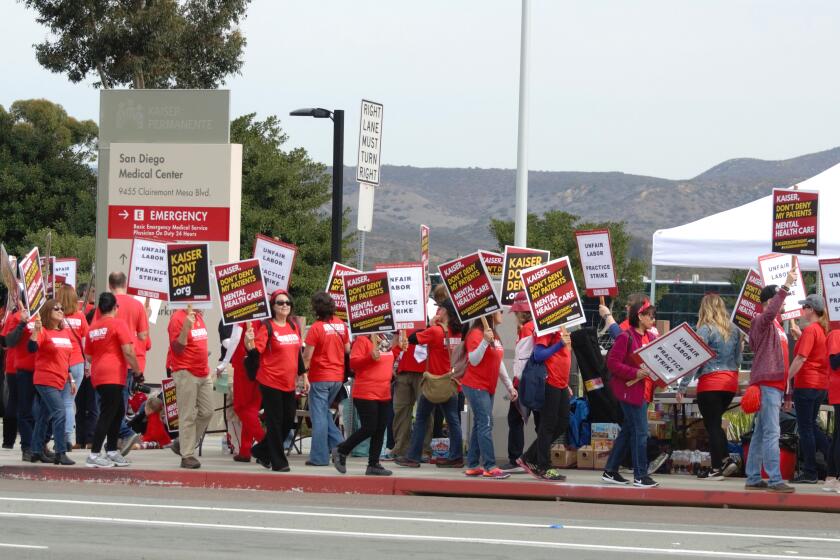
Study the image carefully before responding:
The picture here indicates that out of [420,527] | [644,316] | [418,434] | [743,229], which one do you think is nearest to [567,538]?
[420,527]

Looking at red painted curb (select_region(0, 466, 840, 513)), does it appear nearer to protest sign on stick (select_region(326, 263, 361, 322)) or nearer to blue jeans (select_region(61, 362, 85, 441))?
blue jeans (select_region(61, 362, 85, 441))

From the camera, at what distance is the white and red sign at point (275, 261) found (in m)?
15.0

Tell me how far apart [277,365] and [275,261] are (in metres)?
1.57

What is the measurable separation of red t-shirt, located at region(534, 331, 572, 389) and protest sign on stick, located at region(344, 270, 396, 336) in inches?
60.8

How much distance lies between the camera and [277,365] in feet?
45.9

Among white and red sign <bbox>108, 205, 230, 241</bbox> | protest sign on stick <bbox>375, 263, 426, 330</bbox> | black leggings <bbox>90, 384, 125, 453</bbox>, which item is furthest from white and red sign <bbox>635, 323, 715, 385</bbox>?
white and red sign <bbox>108, 205, 230, 241</bbox>

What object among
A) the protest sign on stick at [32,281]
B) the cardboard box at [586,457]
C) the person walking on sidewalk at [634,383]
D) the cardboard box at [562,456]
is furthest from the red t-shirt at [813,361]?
the protest sign on stick at [32,281]

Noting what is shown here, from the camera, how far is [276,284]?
1510 centimetres

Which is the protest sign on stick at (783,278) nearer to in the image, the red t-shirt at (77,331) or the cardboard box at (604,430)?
the cardboard box at (604,430)

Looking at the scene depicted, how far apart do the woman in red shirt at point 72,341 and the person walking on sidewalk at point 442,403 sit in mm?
3603

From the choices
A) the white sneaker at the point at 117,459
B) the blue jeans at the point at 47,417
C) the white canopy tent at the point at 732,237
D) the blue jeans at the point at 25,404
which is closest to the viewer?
the blue jeans at the point at 47,417

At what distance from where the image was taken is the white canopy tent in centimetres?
1847

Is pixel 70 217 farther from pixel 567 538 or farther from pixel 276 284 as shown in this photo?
pixel 567 538

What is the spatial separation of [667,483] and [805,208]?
310cm
